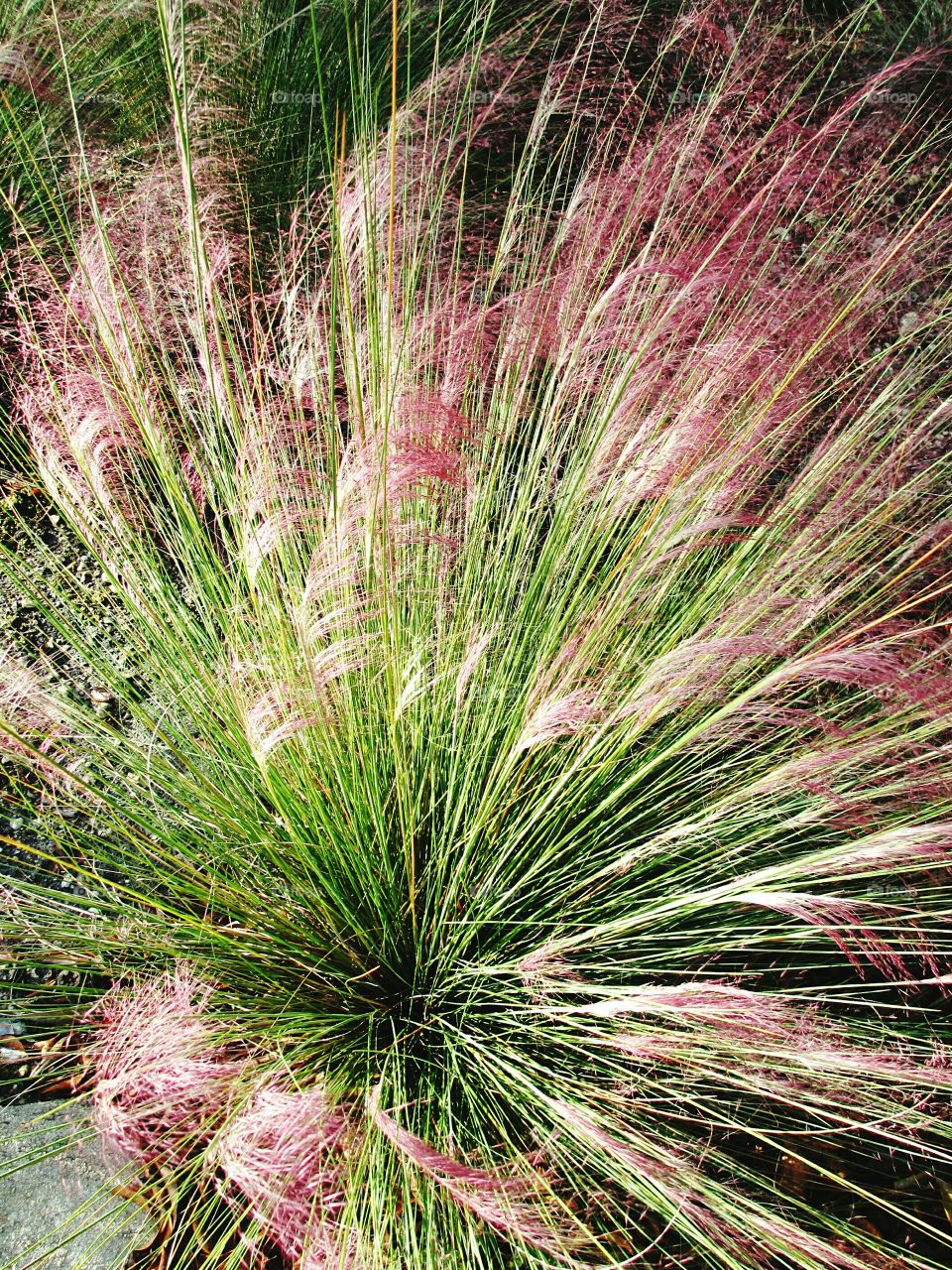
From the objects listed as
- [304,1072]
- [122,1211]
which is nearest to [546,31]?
[304,1072]

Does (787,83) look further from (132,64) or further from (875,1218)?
(875,1218)

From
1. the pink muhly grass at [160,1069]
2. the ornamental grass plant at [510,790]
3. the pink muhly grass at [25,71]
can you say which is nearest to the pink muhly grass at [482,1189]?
the ornamental grass plant at [510,790]

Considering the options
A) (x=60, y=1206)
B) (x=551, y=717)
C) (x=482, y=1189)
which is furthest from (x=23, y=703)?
(x=482, y=1189)

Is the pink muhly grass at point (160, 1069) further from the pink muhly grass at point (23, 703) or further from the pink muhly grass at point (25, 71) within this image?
the pink muhly grass at point (25, 71)

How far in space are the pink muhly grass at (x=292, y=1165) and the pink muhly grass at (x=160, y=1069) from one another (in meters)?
0.07

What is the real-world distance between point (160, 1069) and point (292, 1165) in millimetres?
228

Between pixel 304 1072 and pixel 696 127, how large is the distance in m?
2.05

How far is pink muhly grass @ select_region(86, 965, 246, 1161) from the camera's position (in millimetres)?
1175

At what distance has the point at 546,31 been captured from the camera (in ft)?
11.1

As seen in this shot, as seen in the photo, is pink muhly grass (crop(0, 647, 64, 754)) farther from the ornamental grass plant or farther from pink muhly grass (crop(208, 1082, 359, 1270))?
pink muhly grass (crop(208, 1082, 359, 1270))

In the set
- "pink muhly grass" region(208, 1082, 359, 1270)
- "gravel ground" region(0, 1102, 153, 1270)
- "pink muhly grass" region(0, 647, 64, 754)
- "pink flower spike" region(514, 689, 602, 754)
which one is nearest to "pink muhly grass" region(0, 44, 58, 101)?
"pink muhly grass" region(0, 647, 64, 754)

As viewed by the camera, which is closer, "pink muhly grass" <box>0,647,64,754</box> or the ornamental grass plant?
the ornamental grass plant

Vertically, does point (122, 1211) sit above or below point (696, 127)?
below

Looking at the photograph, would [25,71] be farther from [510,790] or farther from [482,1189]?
[482,1189]
